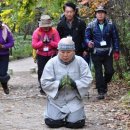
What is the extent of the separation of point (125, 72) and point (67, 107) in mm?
6771

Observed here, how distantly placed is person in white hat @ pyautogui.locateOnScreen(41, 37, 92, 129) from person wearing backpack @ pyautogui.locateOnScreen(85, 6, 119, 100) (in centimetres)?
243

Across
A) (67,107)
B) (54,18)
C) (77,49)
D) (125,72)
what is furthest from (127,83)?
(67,107)

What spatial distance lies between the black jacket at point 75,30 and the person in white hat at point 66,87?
280cm

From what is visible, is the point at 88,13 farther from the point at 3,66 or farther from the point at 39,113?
the point at 39,113

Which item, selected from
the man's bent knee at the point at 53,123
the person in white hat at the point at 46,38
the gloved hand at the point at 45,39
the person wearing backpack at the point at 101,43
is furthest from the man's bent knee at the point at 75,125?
the gloved hand at the point at 45,39

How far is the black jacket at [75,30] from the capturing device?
10828mm

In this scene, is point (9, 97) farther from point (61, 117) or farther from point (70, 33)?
point (61, 117)

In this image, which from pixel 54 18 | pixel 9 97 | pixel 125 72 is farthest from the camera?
pixel 54 18

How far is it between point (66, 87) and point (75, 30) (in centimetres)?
315

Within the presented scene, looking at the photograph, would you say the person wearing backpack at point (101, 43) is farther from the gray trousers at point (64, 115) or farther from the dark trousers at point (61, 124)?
the dark trousers at point (61, 124)

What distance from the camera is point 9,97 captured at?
1177cm

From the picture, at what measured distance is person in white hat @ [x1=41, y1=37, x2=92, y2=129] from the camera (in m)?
7.84

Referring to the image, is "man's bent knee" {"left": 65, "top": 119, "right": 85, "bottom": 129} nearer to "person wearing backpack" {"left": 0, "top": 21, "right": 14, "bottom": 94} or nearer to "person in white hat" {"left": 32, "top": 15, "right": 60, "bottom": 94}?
"person in white hat" {"left": 32, "top": 15, "right": 60, "bottom": 94}

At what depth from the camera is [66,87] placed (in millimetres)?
7949
